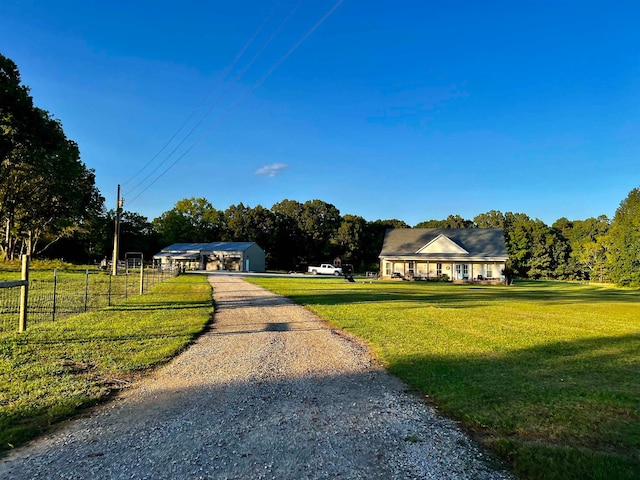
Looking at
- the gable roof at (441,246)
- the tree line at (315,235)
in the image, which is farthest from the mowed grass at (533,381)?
the tree line at (315,235)

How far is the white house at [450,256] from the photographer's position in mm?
40281

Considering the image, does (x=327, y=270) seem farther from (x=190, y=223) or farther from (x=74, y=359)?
(x=74, y=359)

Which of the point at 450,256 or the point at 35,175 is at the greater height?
the point at 35,175

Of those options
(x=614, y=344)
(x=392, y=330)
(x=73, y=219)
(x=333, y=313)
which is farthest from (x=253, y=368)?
(x=73, y=219)

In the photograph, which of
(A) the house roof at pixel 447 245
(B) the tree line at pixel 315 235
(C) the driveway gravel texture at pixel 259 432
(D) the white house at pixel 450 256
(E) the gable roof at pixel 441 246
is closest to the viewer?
(C) the driveway gravel texture at pixel 259 432

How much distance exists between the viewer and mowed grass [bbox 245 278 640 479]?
335 cm

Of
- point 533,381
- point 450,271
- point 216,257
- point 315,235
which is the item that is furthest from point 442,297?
point 315,235

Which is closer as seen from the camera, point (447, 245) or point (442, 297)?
point (442, 297)

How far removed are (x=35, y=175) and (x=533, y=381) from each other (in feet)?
129

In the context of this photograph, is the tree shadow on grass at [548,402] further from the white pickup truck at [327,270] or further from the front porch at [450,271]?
the white pickup truck at [327,270]

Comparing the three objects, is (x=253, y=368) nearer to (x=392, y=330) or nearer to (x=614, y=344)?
(x=392, y=330)

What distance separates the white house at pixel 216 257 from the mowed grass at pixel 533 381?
44.7 meters

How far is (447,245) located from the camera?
4153cm

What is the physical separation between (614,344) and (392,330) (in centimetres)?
471
